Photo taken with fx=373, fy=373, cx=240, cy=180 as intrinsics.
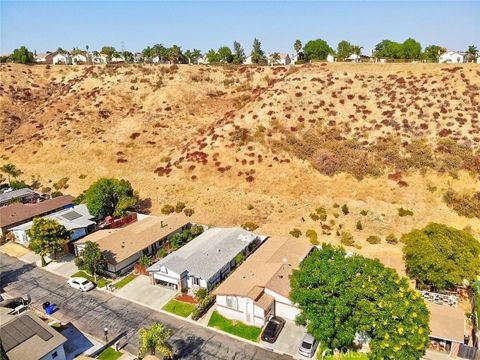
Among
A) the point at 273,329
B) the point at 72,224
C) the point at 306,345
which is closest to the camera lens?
the point at 306,345

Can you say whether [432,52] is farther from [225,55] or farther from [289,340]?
[289,340]

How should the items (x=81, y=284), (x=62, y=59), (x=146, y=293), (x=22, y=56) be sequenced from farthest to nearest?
(x=62, y=59) → (x=22, y=56) → (x=81, y=284) → (x=146, y=293)

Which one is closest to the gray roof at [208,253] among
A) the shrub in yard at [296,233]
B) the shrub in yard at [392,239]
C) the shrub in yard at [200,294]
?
the shrub in yard at [200,294]

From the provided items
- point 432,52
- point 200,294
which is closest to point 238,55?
point 432,52

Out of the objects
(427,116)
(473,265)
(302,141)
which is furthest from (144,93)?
(473,265)

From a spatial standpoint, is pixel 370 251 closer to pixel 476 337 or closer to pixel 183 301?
pixel 476 337

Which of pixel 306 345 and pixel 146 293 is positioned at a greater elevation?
pixel 146 293

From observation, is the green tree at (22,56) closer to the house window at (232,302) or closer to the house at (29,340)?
the house at (29,340)

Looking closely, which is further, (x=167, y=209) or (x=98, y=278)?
(x=167, y=209)
